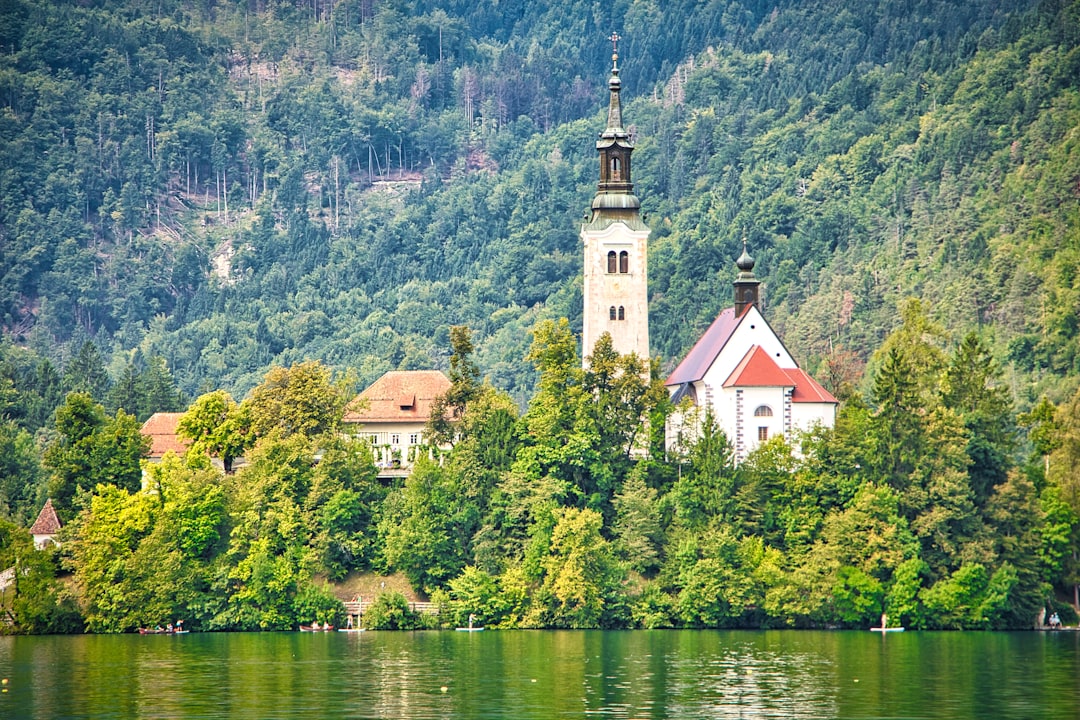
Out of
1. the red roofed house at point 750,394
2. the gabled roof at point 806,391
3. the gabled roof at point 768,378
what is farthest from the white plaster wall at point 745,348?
the gabled roof at point 806,391

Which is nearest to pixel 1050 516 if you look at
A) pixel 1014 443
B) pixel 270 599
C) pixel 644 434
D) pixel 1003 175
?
pixel 1014 443

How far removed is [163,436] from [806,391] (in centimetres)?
3349

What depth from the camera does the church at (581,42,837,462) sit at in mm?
99125

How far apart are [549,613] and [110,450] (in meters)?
23.7

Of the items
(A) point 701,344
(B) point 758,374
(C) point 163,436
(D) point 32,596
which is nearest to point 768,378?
(B) point 758,374

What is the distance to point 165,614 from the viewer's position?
301 feet

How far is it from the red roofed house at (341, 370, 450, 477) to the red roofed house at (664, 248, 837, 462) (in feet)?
42.4

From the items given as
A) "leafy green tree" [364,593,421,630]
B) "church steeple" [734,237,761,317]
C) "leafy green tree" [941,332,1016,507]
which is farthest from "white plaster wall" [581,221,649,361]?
"leafy green tree" [364,593,421,630]

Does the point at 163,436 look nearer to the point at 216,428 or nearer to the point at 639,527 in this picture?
the point at 216,428

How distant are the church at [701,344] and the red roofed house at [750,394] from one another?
1.9 inches

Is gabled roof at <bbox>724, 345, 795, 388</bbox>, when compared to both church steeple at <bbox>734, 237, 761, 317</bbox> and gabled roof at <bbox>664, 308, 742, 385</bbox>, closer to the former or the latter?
gabled roof at <bbox>664, 308, 742, 385</bbox>

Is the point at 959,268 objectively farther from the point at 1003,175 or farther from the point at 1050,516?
the point at 1050,516

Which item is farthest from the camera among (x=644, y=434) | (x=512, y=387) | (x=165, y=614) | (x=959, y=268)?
(x=512, y=387)

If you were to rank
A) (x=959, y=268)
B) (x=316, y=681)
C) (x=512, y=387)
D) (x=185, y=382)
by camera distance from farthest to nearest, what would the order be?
(x=185, y=382), (x=512, y=387), (x=959, y=268), (x=316, y=681)
